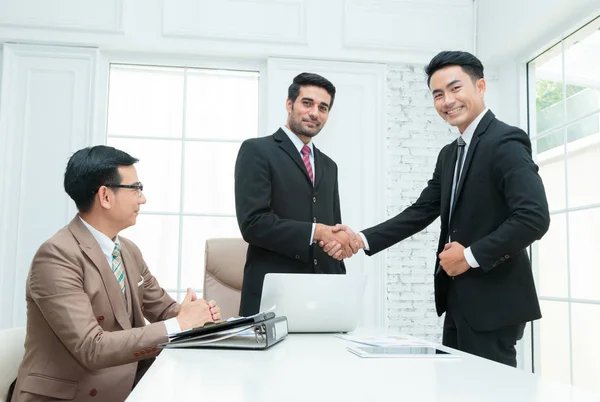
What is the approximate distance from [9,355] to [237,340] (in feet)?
1.74

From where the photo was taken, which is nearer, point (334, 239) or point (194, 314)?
point (194, 314)

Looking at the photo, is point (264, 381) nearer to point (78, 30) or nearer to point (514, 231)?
point (514, 231)

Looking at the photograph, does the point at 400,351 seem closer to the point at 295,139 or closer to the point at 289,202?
the point at 289,202

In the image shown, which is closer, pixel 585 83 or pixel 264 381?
pixel 264 381

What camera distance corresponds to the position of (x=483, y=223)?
1.75 m

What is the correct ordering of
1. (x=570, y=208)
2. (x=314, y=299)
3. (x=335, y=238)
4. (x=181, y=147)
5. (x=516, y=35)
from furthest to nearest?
(x=181, y=147) < (x=516, y=35) < (x=570, y=208) < (x=335, y=238) < (x=314, y=299)

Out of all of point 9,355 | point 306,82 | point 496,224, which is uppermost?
point 306,82

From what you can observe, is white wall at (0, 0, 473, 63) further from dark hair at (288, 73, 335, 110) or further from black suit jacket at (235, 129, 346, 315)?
black suit jacket at (235, 129, 346, 315)

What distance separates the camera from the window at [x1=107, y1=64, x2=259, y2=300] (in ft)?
11.5

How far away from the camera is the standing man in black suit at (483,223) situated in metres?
1.63

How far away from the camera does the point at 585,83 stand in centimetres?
282

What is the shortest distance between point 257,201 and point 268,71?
1.73m

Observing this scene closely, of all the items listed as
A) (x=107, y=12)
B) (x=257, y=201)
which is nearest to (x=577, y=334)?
(x=257, y=201)

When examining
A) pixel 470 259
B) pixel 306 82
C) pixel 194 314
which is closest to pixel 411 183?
pixel 306 82
